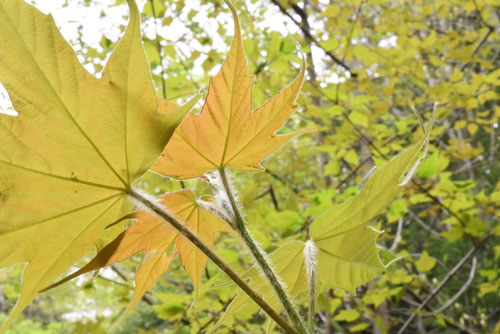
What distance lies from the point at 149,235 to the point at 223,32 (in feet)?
4.64

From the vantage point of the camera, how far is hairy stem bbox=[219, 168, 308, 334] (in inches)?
12.4

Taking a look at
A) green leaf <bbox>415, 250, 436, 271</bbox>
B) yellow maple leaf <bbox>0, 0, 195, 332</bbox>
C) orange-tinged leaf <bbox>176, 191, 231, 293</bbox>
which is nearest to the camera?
yellow maple leaf <bbox>0, 0, 195, 332</bbox>

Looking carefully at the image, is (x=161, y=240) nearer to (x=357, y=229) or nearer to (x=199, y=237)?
(x=199, y=237)

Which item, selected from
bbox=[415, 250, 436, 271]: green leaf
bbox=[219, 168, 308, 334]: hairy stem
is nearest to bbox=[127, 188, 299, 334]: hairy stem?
bbox=[219, 168, 308, 334]: hairy stem

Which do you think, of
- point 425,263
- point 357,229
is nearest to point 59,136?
point 357,229

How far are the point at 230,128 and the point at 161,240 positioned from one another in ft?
0.43

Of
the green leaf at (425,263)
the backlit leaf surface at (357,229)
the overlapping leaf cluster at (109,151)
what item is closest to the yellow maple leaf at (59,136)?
the overlapping leaf cluster at (109,151)

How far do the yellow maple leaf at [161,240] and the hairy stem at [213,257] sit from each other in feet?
0.05

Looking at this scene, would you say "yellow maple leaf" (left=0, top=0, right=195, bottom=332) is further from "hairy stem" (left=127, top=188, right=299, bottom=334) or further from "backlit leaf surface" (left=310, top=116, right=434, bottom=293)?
"backlit leaf surface" (left=310, top=116, right=434, bottom=293)

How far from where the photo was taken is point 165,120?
31 centimetres

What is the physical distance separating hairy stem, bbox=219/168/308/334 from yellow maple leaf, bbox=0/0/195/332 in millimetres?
82

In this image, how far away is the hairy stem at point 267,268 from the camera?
31 cm

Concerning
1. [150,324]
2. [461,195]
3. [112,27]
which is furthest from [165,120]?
[150,324]

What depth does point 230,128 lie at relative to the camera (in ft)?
1.17
